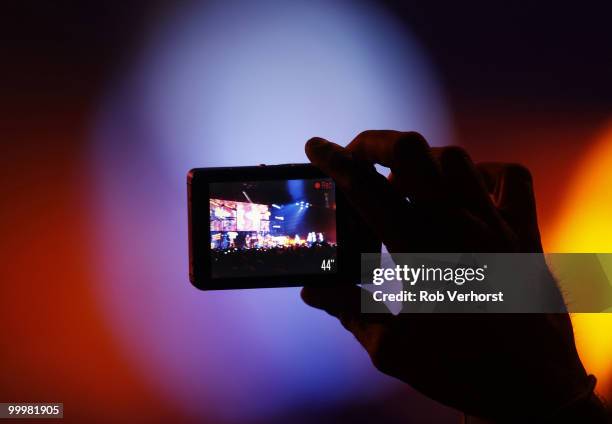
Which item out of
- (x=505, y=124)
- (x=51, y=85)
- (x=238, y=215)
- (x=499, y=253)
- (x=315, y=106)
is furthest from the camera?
(x=505, y=124)

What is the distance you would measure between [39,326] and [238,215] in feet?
2.13

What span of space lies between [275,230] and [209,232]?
0.12m

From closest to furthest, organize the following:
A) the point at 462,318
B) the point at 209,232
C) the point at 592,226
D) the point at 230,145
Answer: the point at 462,318 → the point at 209,232 → the point at 230,145 → the point at 592,226

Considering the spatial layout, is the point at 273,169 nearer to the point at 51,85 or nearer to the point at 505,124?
the point at 51,85

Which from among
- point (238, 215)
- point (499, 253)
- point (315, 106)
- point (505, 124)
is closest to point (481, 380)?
point (499, 253)

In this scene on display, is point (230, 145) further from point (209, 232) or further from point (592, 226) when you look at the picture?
point (592, 226)

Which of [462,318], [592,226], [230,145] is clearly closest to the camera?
[462,318]

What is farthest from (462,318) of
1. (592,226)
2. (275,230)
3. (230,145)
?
(592,226)

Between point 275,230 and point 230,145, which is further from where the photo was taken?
point 230,145

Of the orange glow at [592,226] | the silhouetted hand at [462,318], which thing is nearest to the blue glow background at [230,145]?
the orange glow at [592,226]

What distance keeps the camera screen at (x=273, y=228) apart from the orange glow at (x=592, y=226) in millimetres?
822

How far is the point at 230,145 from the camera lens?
1192mm

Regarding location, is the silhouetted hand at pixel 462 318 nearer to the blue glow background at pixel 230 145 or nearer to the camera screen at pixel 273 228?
the camera screen at pixel 273 228

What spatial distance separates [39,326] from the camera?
3.92 feet
